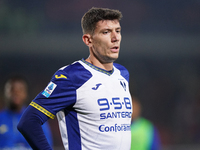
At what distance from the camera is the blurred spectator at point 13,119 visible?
162 inches

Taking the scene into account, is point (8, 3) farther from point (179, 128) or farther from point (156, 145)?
point (156, 145)

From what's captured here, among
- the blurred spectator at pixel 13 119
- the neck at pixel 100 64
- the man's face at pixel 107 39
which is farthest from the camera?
the blurred spectator at pixel 13 119

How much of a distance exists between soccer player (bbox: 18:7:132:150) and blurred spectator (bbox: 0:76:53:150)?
73.4 inches

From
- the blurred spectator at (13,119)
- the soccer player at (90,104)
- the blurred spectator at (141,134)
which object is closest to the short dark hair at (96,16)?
the soccer player at (90,104)

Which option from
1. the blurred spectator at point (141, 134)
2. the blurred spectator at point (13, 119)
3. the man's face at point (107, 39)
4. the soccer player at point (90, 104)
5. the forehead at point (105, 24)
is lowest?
the blurred spectator at point (141, 134)

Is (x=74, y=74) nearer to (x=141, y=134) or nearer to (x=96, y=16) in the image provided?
(x=96, y=16)

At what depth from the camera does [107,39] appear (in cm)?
244

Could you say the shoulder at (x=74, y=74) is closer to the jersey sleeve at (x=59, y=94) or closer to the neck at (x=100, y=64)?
the jersey sleeve at (x=59, y=94)

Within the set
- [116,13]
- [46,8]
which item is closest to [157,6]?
[46,8]

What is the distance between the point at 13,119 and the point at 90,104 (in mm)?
2207

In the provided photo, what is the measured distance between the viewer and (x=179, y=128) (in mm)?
8406

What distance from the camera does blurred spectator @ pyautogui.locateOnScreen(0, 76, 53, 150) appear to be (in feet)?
13.5

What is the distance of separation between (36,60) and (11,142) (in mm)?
4848

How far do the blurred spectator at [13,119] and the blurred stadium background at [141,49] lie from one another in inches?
156
